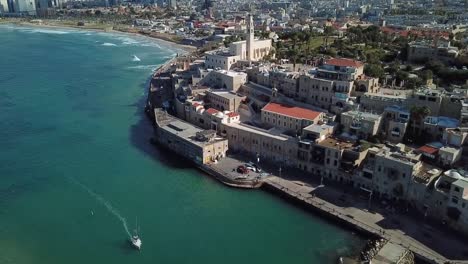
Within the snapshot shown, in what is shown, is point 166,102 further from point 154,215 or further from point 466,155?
point 466,155

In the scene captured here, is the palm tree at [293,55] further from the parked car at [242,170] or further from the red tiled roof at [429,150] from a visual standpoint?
the red tiled roof at [429,150]

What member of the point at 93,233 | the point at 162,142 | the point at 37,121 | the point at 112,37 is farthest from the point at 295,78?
the point at 112,37

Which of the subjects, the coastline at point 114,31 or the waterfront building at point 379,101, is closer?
the waterfront building at point 379,101

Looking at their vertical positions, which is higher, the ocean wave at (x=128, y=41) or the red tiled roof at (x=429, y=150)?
the ocean wave at (x=128, y=41)

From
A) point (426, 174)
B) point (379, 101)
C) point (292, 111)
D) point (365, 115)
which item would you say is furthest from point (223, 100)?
point (426, 174)

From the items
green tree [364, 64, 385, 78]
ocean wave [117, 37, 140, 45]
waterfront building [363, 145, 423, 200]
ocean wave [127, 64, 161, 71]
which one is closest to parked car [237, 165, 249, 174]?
waterfront building [363, 145, 423, 200]

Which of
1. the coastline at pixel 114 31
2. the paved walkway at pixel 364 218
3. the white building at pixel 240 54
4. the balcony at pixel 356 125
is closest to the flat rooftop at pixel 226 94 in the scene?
the white building at pixel 240 54

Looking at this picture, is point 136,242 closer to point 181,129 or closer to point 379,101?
point 181,129
